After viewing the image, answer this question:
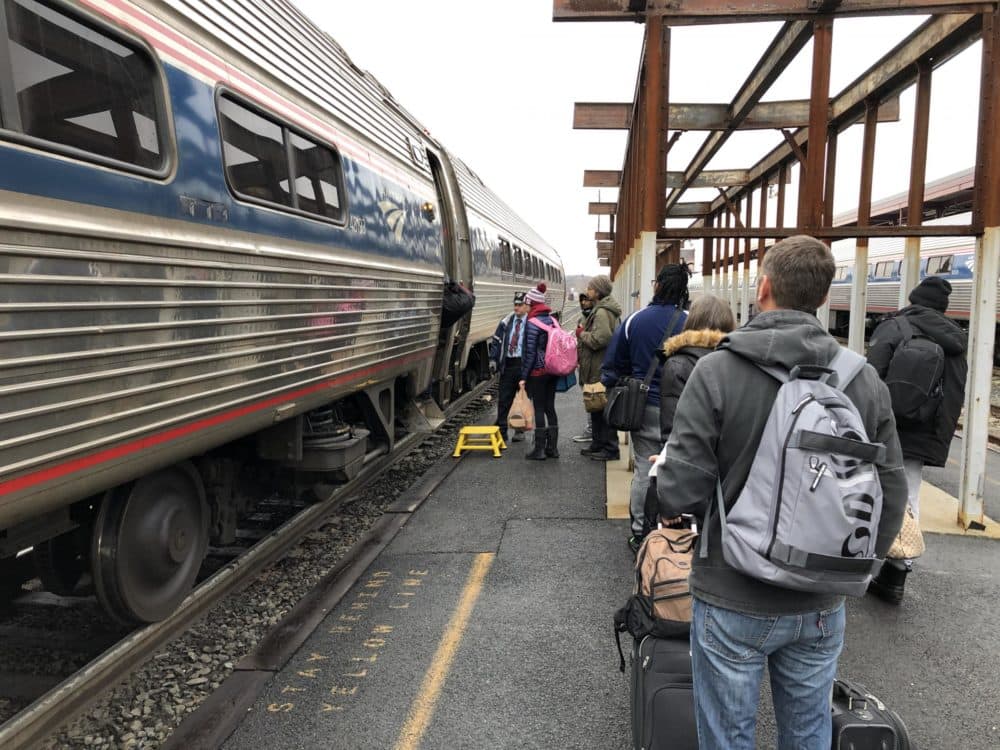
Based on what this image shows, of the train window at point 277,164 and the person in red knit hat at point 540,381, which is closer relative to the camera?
the train window at point 277,164

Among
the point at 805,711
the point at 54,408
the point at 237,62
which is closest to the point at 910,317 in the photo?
the point at 805,711

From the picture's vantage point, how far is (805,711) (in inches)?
78.5

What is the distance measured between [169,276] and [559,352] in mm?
4641

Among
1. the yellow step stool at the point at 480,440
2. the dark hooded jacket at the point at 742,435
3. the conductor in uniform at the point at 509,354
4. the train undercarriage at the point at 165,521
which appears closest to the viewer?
the dark hooded jacket at the point at 742,435

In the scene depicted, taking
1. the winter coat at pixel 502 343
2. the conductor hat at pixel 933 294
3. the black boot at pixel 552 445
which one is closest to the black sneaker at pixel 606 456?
the black boot at pixel 552 445

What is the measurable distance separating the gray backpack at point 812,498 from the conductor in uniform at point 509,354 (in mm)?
5917

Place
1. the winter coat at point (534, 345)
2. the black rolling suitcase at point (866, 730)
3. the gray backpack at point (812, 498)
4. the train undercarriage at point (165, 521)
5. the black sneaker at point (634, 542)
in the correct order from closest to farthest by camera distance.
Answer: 1. the gray backpack at point (812, 498)
2. the black rolling suitcase at point (866, 730)
3. the train undercarriage at point (165, 521)
4. the black sneaker at point (634, 542)
5. the winter coat at point (534, 345)

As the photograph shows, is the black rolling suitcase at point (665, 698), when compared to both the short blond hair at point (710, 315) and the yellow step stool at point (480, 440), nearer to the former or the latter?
the short blond hair at point (710, 315)

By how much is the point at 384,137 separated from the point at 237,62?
259cm

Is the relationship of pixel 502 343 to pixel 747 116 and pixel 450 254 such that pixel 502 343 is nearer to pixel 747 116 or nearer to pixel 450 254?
pixel 450 254

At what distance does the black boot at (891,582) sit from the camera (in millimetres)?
3938

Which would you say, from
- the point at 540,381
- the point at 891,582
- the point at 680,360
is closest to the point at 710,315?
the point at 680,360

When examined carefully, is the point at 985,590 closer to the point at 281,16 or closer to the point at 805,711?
the point at 805,711

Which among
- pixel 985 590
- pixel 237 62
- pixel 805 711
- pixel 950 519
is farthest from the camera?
pixel 950 519
